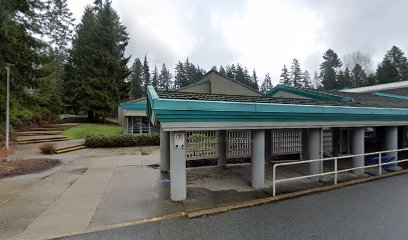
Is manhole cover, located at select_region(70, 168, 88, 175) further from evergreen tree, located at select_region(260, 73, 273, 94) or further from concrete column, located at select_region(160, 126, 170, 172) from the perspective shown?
evergreen tree, located at select_region(260, 73, 273, 94)

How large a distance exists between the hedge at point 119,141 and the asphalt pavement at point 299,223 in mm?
11359

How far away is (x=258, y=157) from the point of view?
6301 millimetres

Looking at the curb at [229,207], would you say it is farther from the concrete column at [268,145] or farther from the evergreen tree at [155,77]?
the evergreen tree at [155,77]

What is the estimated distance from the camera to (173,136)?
5.30 m

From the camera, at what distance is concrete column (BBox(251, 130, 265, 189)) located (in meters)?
6.30

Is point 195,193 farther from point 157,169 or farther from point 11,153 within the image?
point 11,153

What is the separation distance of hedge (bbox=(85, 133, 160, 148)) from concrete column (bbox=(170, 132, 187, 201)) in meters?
10.5

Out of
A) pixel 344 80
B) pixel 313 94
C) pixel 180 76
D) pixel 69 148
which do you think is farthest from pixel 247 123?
pixel 180 76

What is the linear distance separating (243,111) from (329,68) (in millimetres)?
67026

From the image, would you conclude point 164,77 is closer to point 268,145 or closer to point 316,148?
point 268,145

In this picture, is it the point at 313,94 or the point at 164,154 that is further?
the point at 313,94

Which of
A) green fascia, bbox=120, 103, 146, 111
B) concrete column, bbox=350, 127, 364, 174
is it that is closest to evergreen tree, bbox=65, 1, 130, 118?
green fascia, bbox=120, 103, 146, 111

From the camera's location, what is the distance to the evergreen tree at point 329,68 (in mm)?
57037

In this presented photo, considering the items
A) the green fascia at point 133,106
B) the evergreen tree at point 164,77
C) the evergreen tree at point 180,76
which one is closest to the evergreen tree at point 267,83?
the evergreen tree at point 180,76
